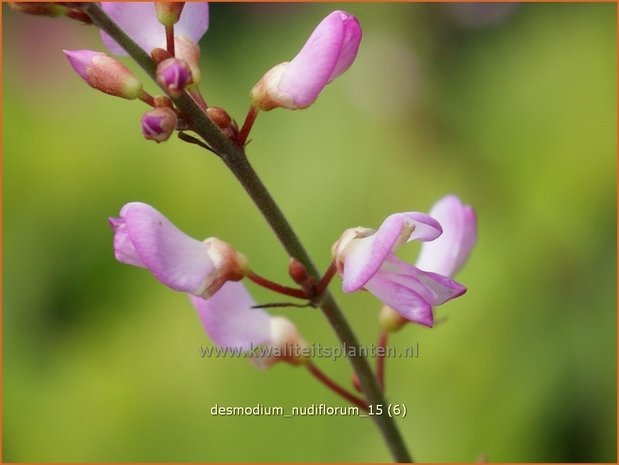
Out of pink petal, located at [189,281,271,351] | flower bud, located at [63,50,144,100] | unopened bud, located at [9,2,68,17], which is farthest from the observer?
pink petal, located at [189,281,271,351]

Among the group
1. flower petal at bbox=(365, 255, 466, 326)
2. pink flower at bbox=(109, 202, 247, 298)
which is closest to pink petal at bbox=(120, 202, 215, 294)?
pink flower at bbox=(109, 202, 247, 298)

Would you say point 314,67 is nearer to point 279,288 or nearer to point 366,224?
point 279,288

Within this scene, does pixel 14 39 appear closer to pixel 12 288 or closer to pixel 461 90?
pixel 12 288

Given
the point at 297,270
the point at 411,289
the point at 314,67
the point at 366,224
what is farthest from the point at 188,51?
the point at 366,224

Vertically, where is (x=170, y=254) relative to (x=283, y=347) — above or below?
above

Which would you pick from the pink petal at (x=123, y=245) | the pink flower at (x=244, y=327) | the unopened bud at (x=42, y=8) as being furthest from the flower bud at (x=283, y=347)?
the unopened bud at (x=42, y=8)

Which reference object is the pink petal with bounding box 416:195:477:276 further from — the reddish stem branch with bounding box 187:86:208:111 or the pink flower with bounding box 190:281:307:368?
the reddish stem branch with bounding box 187:86:208:111
